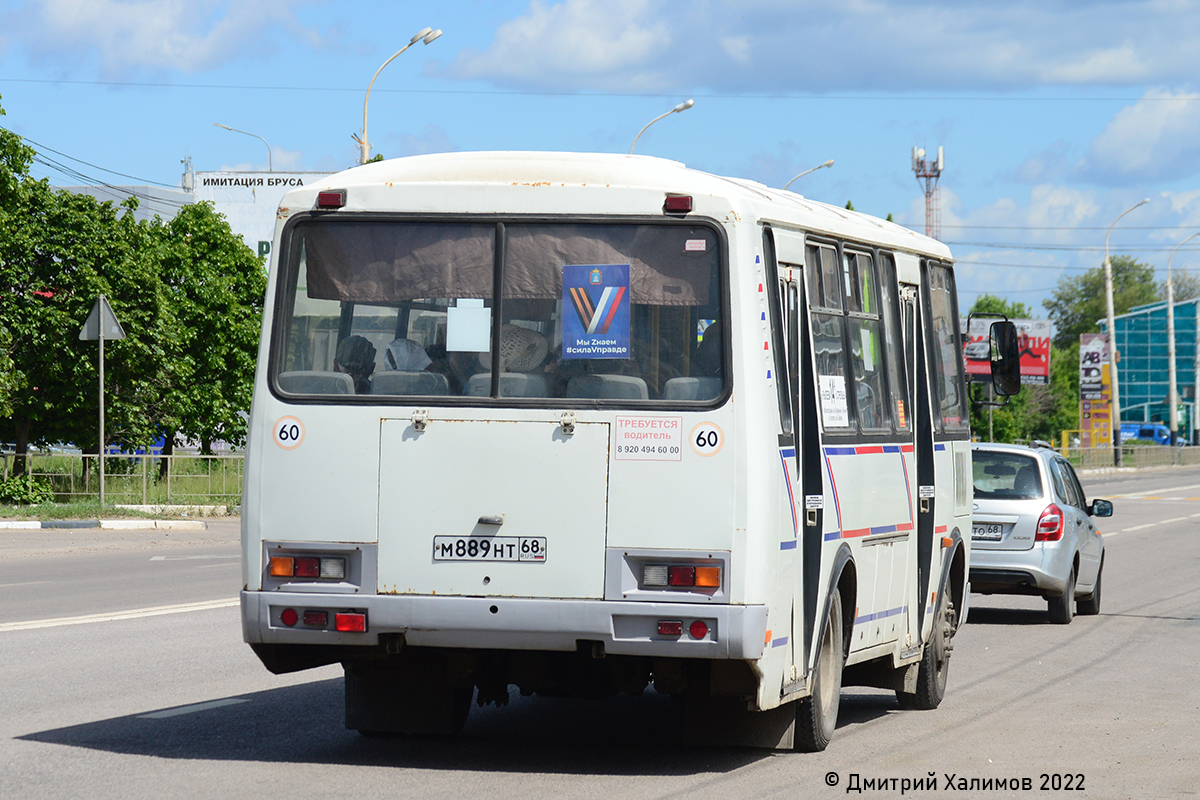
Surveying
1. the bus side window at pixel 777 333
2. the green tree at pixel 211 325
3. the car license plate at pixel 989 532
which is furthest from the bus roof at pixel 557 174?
the green tree at pixel 211 325

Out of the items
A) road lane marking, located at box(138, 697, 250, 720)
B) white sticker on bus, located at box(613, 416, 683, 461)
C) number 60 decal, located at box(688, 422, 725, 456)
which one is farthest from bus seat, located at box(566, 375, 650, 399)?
road lane marking, located at box(138, 697, 250, 720)

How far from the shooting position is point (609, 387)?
7.21m

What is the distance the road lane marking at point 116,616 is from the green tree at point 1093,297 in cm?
14752

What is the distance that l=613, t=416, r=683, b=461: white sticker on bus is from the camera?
23.3ft

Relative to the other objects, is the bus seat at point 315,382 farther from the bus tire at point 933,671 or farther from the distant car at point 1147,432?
the distant car at point 1147,432

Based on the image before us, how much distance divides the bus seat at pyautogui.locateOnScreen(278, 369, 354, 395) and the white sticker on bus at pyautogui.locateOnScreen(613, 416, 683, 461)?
1.25 meters

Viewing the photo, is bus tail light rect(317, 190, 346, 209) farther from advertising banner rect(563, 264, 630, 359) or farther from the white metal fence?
the white metal fence

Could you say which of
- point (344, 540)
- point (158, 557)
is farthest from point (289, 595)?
point (158, 557)

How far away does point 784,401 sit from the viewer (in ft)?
24.8

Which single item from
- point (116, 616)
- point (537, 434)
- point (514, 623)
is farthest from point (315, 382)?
point (116, 616)

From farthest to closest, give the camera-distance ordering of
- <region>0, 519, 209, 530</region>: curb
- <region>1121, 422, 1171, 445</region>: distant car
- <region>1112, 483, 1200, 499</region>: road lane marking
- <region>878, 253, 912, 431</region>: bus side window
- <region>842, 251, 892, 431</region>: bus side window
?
1. <region>1121, 422, 1171, 445</region>: distant car
2. <region>1112, 483, 1200, 499</region>: road lane marking
3. <region>0, 519, 209, 530</region>: curb
4. <region>878, 253, 912, 431</region>: bus side window
5. <region>842, 251, 892, 431</region>: bus side window

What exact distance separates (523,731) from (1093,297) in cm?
15714

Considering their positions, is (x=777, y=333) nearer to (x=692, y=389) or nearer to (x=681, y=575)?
(x=692, y=389)

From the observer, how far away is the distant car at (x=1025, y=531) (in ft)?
51.9
